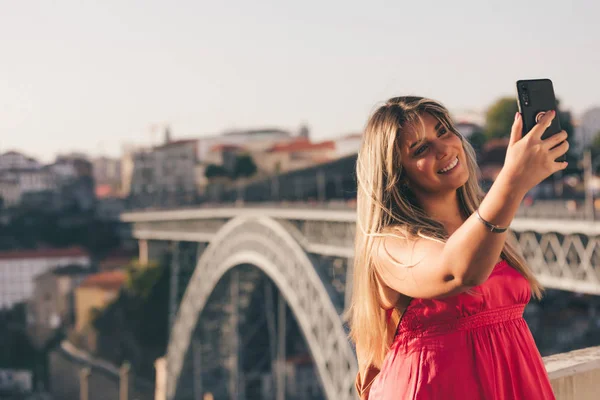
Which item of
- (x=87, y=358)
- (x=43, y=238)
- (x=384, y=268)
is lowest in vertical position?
(x=87, y=358)

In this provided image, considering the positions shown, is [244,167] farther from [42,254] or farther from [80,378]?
[80,378]

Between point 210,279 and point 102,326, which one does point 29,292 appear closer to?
point 102,326

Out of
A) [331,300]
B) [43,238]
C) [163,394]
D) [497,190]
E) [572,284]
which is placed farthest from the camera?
[43,238]

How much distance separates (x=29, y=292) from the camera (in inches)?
1850

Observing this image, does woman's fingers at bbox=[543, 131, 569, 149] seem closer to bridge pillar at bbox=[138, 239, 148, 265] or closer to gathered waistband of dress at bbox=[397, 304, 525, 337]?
gathered waistband of dress at bbox=[397, 304, 525, 337]

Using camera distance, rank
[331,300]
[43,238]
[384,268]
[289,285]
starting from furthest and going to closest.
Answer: [43,238]
[289,285]
[331,300]
[384,268]

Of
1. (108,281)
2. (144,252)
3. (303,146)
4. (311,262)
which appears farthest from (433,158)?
(303,146)

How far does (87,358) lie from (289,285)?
21.4 m

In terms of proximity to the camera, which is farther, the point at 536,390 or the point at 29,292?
the point at 29,292

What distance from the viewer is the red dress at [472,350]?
1.80m

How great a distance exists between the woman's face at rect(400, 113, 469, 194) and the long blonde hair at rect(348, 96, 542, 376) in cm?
2

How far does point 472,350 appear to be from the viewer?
181 centimetres

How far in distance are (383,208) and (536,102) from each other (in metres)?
0.36

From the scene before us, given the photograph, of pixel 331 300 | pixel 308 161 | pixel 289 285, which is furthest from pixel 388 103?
pixel 308 161
